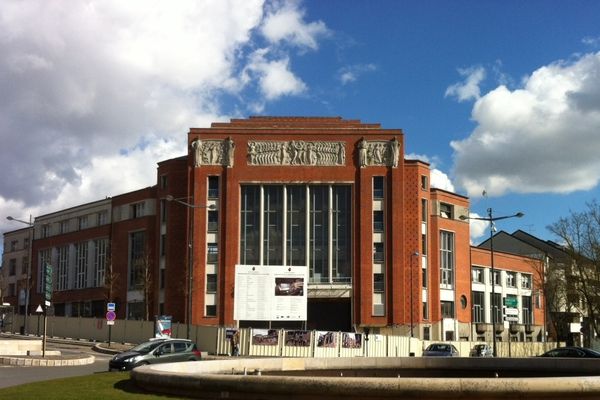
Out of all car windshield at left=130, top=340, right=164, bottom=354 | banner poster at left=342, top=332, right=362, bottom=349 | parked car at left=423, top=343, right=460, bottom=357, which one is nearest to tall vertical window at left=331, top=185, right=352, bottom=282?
banner poster at left=342, top=332, right=362, bottom=349

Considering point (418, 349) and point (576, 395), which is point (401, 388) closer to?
point (576, 395)

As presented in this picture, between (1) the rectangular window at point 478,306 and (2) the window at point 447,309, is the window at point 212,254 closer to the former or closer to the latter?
(2) the window at point 447,309

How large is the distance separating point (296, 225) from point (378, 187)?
28.3 feet

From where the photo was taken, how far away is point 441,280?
2977 inches

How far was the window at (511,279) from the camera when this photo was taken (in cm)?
8775

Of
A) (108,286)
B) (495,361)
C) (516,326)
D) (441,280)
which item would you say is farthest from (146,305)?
(495,361)

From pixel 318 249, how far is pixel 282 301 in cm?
1355

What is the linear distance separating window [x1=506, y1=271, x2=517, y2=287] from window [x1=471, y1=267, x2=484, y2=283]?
5529 millimetres

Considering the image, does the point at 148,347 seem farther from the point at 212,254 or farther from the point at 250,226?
the point at 250,226

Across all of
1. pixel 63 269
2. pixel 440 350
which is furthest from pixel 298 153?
pixel 63 269

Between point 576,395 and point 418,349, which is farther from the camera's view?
point 418,349

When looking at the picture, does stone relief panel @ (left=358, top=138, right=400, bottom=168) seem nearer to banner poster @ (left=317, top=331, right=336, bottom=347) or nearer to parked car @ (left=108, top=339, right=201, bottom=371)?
banner poster @ (left=317, top=331, right=336, bottom=347)

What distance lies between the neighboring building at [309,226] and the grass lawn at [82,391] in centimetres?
4840

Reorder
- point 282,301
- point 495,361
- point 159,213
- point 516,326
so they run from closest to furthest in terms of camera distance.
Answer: point 495,361, point 282,301, point 159,213, point 516,326
